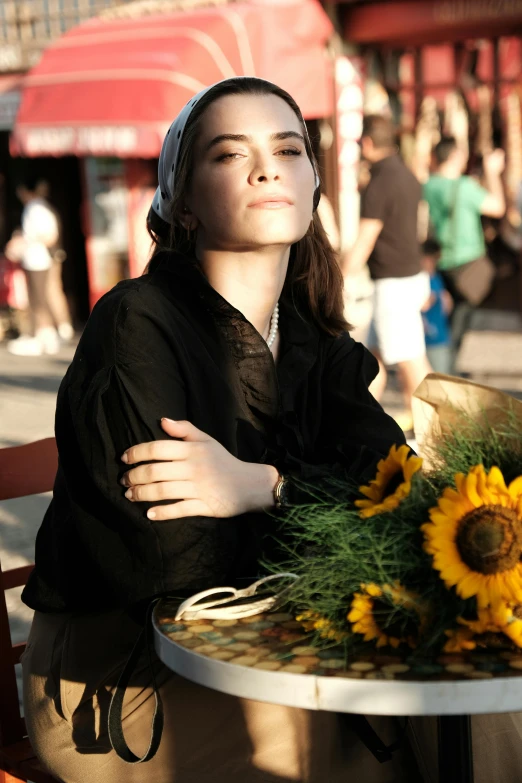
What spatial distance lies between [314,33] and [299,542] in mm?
11185

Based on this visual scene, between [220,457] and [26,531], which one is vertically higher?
[220,457]

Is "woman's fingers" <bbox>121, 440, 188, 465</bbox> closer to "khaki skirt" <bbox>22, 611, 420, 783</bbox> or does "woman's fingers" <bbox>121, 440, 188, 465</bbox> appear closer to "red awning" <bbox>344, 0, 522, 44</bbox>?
"khaki skirt" <bbox>22, 611, 420, 783</bbox>

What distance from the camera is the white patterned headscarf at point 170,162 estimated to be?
2016 mm

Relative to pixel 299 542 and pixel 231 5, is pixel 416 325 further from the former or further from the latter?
pixel 231 5

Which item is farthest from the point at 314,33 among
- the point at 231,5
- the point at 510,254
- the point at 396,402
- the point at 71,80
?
the point at 396,402

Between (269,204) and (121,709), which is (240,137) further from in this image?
(121,709)

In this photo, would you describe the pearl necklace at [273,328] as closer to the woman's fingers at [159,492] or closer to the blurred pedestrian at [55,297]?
the woman's fingers at [159,492]

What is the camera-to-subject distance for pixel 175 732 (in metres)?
1.73

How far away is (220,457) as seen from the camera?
1.76 m

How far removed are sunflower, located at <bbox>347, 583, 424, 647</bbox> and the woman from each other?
0.34m

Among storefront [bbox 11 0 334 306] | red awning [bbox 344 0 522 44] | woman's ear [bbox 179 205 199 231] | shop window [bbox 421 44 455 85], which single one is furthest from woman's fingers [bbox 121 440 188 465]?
shop window [bbox 421 44 455 85]

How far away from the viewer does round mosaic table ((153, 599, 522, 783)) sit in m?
1.31

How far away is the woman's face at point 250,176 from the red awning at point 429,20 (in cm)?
1006

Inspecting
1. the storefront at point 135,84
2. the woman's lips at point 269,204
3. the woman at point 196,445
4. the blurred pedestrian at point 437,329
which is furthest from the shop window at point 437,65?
the woman's lips at point 269,204
